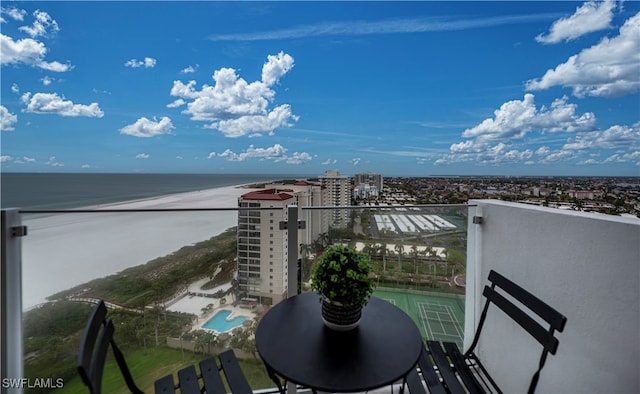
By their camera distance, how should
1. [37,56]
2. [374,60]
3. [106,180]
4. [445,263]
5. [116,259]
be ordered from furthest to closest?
[106,180]
[37,56]
[374,60]
[445,263]
[116,259]

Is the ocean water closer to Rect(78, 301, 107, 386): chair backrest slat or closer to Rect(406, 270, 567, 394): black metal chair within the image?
Rect(406, 270, 567, 394): black metal chair

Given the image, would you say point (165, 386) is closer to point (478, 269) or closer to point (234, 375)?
point (234, 375)

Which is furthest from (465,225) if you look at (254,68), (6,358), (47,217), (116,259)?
(254,68)

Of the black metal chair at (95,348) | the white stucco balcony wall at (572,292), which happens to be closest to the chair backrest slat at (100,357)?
the black metal chair at (95,348)

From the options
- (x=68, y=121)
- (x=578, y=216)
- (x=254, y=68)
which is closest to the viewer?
(x=578, y=216)

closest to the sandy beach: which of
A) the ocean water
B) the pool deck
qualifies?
the pool deck

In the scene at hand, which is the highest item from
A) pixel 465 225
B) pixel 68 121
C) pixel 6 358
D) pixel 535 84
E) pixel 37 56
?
pixel 37 56

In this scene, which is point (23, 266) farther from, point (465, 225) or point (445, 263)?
point (465, 225)
